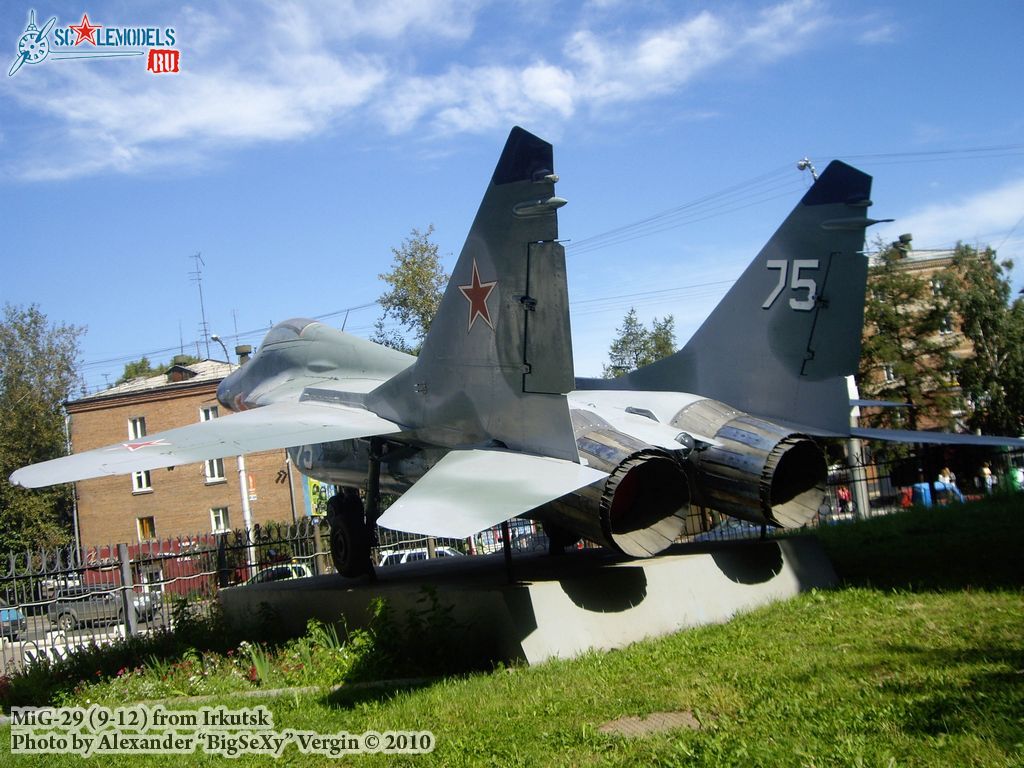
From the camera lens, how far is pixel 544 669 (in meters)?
6.78

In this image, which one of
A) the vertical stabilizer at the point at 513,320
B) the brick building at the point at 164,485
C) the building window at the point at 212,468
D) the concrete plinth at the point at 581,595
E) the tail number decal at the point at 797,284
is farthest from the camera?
the building window at the point at 212,468

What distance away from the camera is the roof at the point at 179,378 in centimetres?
3725

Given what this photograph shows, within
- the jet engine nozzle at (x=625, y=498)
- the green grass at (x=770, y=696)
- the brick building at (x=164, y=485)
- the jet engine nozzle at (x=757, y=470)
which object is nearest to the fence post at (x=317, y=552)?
the green grass at (x=770, y=696)

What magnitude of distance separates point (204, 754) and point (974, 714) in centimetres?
481

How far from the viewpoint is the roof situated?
37.2 metres

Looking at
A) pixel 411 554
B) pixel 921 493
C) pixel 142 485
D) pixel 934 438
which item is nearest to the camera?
pixel 934 438

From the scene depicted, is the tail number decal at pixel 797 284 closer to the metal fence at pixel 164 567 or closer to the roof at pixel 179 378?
the metal fence at pixel 164 567

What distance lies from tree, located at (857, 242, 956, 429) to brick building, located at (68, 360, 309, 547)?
22071 mm

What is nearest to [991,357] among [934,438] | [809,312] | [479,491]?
[934,438]

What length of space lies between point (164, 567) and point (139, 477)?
23.1 meters

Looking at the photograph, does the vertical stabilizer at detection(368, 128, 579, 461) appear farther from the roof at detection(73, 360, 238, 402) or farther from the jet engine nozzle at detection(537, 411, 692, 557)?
the roof at detection(73, 360, 238, 402)

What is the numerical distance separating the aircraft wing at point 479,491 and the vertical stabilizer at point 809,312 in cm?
336

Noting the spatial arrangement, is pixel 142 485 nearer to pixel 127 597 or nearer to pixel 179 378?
pixel 179 378

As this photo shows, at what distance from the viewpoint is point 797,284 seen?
30.7ft
